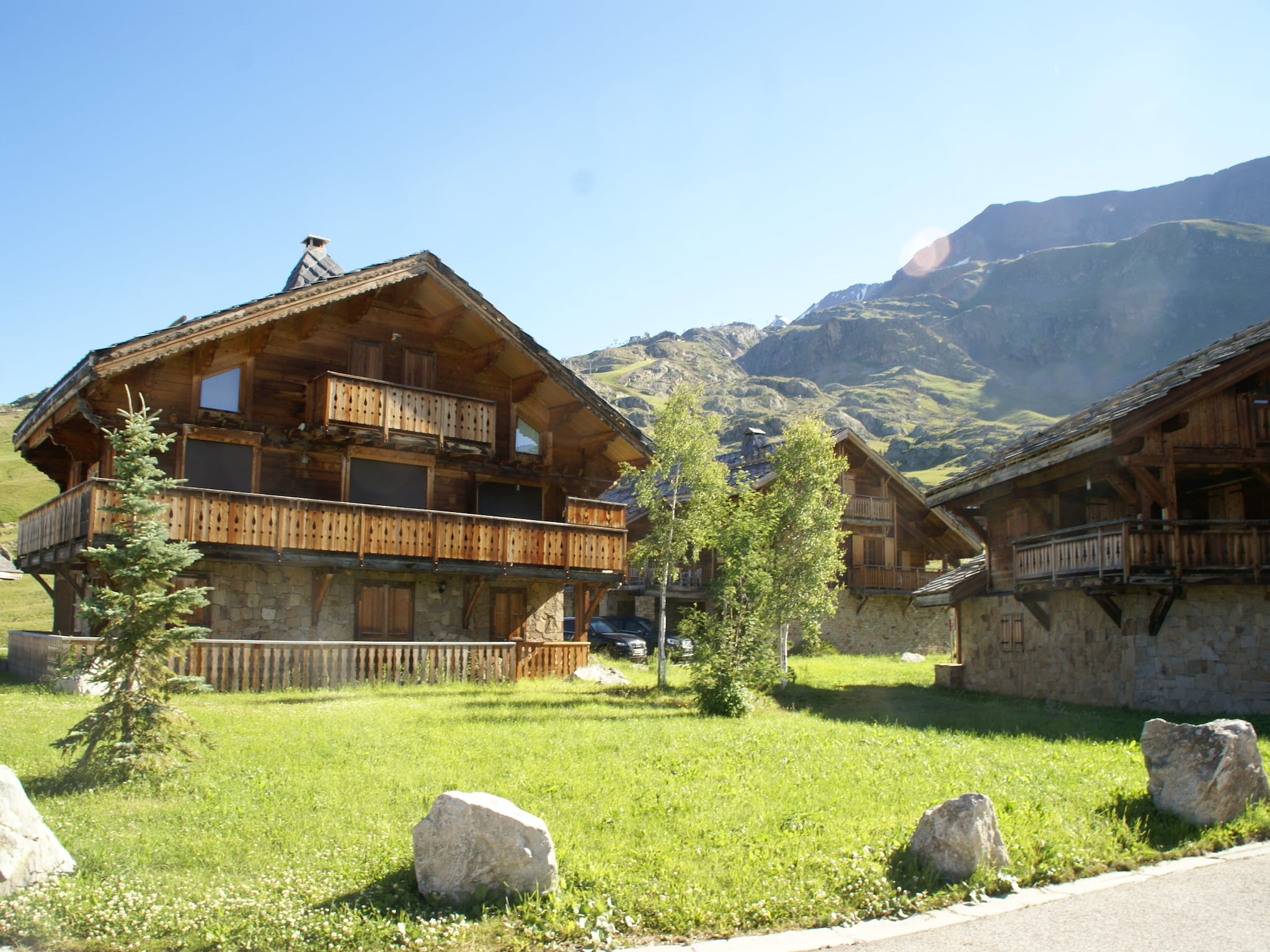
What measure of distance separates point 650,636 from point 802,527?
1331 cm

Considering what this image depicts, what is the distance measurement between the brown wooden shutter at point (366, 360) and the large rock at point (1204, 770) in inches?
761

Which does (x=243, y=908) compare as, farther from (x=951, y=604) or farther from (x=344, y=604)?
(x=951, y=604)

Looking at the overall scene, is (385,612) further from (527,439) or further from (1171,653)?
(1171,653)

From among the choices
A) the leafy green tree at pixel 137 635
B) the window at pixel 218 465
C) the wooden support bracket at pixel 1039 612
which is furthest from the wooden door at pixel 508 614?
the leafy green tree at pixel 137 635

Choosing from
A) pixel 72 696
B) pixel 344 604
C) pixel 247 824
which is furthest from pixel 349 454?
pixel 247 824

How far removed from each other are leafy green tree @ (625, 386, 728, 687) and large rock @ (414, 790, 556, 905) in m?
14.1

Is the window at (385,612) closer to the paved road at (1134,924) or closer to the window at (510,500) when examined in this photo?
the window at (510,500)

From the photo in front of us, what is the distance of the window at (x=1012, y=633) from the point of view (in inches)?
966

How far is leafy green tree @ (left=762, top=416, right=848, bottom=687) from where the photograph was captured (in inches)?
960

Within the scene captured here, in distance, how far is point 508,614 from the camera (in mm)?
25641

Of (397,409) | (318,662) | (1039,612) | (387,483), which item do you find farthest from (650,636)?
(318,662)

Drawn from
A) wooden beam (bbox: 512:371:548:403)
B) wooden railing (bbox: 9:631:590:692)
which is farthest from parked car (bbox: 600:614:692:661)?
wooden railing (bbox: 9:631:590:692)

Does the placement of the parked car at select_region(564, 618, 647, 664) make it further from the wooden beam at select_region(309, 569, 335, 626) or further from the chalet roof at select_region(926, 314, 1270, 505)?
the chalet roof at select_region(926, 314, 1270, 505)

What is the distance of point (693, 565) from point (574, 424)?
15.2 m
